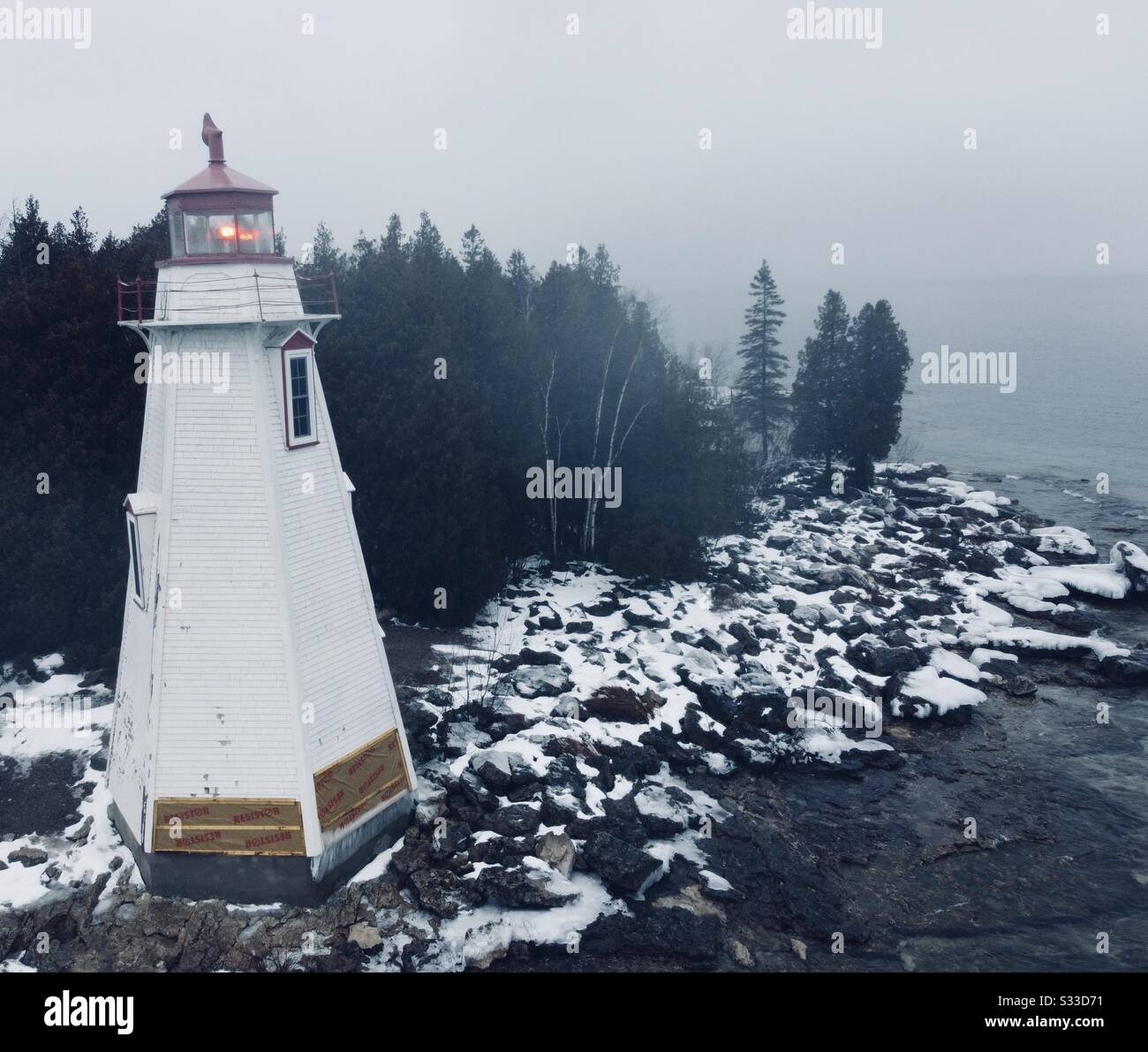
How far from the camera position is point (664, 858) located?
18.7 meters

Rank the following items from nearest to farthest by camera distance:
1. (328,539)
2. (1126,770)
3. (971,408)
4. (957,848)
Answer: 1. (328,539)
2. (957,848)
3. (1126,770)
4. (971,408)

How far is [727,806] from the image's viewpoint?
69.7ft

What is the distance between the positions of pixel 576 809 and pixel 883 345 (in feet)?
144

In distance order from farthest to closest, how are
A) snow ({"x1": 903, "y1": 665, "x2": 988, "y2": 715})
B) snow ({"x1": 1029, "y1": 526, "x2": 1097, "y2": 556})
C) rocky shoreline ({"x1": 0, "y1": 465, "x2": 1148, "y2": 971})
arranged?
snow ({"x1": 1029, "y1": 526, "x2": 1097, "y2": 556})
snow ({"x1": 903, "y1": 665, "x2": 988, "y2": 715})
rocky shoreline ({"x1": 0, "y1": 465, "x2": 1148, "y2": 971})

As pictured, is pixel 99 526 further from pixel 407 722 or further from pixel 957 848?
pixel 957 848

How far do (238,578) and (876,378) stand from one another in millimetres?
47517

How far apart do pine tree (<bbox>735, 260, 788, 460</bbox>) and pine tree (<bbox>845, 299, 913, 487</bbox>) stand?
5070mm

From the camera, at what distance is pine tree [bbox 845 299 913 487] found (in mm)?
53125

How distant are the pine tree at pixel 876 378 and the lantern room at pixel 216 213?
44.1 metres

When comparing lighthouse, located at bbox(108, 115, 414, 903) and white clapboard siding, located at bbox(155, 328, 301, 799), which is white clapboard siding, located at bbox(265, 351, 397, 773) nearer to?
lighthouse, located at bbox(108, 115, 414, 903)

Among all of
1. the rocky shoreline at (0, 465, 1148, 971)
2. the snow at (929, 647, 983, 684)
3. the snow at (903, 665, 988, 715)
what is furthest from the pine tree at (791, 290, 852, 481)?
the snow at (903, 665, 988, 715)

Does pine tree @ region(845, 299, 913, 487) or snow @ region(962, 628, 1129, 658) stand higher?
pine tree @ region(845, 299, 913, 487)

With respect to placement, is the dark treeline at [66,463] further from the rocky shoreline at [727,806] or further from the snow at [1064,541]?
the snow at [1064,541]
